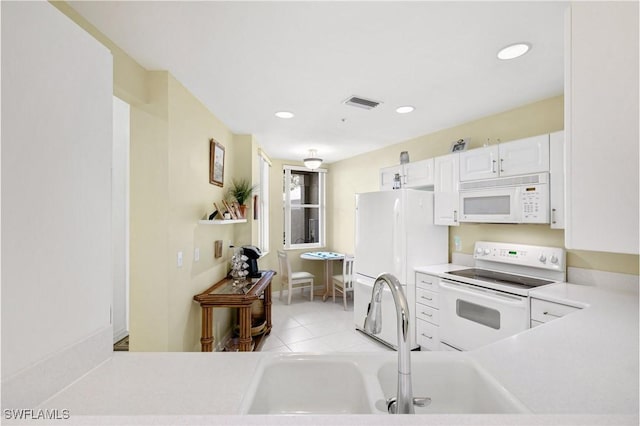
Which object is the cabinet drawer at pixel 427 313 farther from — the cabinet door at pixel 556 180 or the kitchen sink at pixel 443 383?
the kitchen sink at pixel 443 383

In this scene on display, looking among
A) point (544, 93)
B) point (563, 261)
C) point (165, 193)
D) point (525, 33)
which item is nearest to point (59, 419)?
point (165, 193)

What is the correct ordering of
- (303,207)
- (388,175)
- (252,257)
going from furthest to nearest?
(303,207) < (388,175) < (252,257)

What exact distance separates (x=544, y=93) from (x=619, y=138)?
239 cm

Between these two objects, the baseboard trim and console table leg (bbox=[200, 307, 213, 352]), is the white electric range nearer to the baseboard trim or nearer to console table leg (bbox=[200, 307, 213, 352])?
console table leg (bbox=[200, 307, 213, 352])

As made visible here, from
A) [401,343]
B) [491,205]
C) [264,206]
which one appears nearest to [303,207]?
[264,206]

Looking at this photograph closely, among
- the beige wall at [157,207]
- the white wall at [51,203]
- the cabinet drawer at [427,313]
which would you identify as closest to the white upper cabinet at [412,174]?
the cabinet drawer at [427,313]

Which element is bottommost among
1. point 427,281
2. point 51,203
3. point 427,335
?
point 427,335

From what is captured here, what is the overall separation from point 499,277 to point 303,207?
11.9 ft

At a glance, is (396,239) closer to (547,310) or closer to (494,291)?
(494,291)

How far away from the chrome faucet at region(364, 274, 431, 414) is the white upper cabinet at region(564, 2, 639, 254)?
46 cm

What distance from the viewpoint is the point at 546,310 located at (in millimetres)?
2037

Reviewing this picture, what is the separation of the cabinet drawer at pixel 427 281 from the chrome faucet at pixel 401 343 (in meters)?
2.13

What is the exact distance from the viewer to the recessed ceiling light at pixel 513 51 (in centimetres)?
173

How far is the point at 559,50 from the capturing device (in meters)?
1.78
